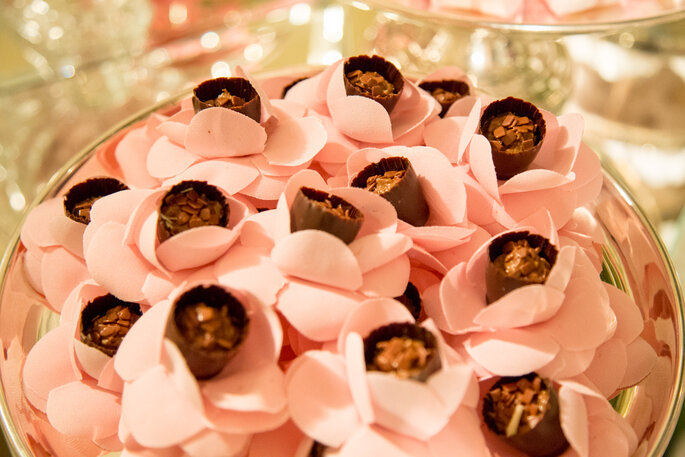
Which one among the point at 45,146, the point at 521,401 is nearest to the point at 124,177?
the point at 521,401

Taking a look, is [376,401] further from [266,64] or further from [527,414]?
[266,64]

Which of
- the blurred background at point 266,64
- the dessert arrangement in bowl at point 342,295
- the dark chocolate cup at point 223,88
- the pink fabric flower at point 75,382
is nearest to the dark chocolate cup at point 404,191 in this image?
the dessert arrangement in bowl at point 342,295

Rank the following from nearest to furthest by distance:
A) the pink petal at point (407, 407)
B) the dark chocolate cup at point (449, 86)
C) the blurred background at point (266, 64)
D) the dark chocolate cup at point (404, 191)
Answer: the pink petal at point (407, 407) → the dark chocolate cup at point (404, 191) → the dark chocolate cup at point (449, 86) → the blurred background at point (266, 64)

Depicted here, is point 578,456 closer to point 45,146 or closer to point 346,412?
point 346,412

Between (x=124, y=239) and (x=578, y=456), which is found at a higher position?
(x=124, y=239)

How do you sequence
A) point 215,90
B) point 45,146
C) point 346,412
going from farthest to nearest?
point 45,146
point 215,90
point 346,412

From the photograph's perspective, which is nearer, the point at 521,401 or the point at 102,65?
the point at 521,401

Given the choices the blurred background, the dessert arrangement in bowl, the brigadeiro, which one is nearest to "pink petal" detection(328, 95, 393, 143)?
the dessert arrangement in bowl

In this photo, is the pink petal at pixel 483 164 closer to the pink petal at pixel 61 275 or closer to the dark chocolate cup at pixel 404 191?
the dark chocolate cup at pixel 404 191
